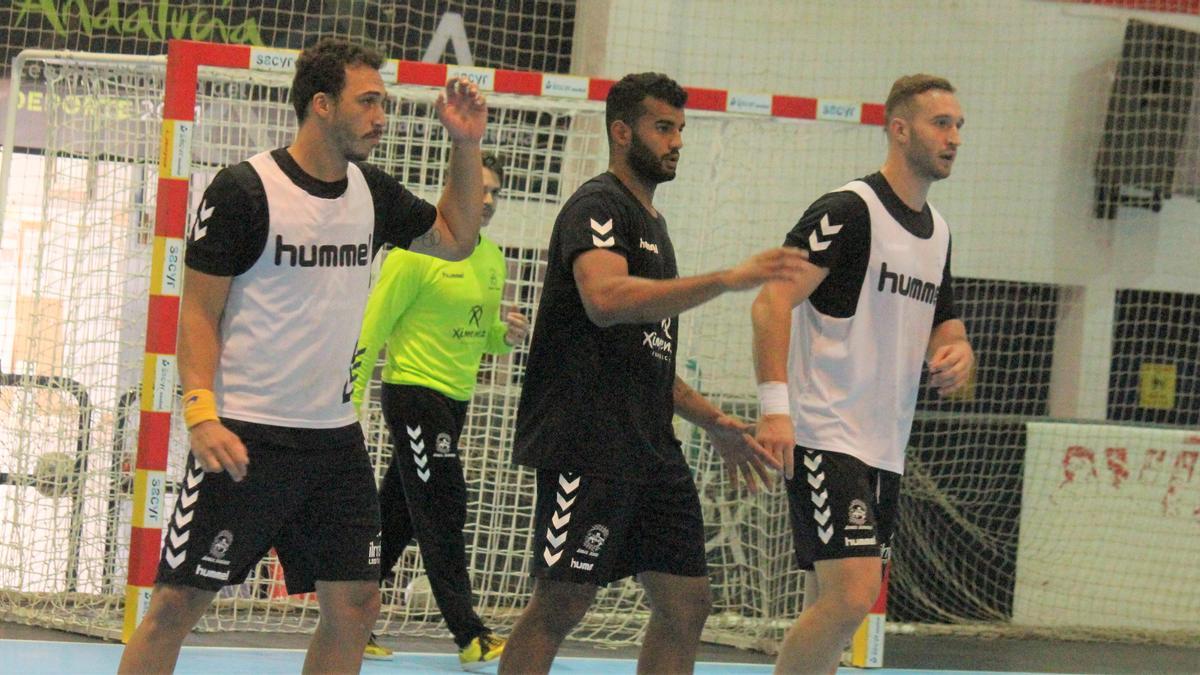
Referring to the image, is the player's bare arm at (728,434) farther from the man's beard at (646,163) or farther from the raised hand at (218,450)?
the raised hand at (218,450)

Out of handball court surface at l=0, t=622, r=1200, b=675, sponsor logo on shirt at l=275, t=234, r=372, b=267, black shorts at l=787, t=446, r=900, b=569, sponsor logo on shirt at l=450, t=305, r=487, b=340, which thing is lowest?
handball court surface at l=0, t=622, r=1200, b=675

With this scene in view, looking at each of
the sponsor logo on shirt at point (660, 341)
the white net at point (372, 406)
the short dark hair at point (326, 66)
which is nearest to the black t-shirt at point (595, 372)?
the sponsor logo on shirt at point (660, 341)

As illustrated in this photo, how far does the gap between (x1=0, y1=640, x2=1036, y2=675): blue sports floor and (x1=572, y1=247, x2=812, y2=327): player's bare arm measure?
2804 mm

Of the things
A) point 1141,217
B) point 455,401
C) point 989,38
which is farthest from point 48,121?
point 1141,217

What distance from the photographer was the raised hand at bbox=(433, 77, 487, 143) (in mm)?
3918

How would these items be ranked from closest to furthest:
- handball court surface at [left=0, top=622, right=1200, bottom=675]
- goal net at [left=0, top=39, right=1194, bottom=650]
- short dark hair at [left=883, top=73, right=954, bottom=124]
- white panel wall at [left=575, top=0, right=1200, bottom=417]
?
short dark hair at [left=883, top=73, right=954, bottom=124] → handball court surface at [left=0, top=622, right=1200, bottom=675] → goal net at [left=0, top=39, right=1194, bottom=650] → white panel wall at [left=575, top=0, right=1200, bottom=417]

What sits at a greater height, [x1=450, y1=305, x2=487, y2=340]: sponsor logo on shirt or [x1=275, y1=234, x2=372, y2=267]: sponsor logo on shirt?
[x1=275, y1=234, x2=372, y2=267]: sponsor logo on shirt

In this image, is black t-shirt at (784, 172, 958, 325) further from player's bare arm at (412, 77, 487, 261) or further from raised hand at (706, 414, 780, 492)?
player's bare arm at (412, 77, 487, 261)

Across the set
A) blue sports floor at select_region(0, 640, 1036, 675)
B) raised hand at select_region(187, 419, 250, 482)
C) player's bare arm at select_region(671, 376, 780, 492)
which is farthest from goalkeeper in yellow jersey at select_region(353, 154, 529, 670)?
raised hand at select_region(187, 419, 250, 482)

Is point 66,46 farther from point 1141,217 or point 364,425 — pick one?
point 1141,217

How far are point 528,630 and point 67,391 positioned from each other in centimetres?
391

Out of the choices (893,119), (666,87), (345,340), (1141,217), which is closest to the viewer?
(345,340)

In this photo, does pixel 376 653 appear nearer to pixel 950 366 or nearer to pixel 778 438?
pixel 778 438

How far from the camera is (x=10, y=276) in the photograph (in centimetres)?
927
